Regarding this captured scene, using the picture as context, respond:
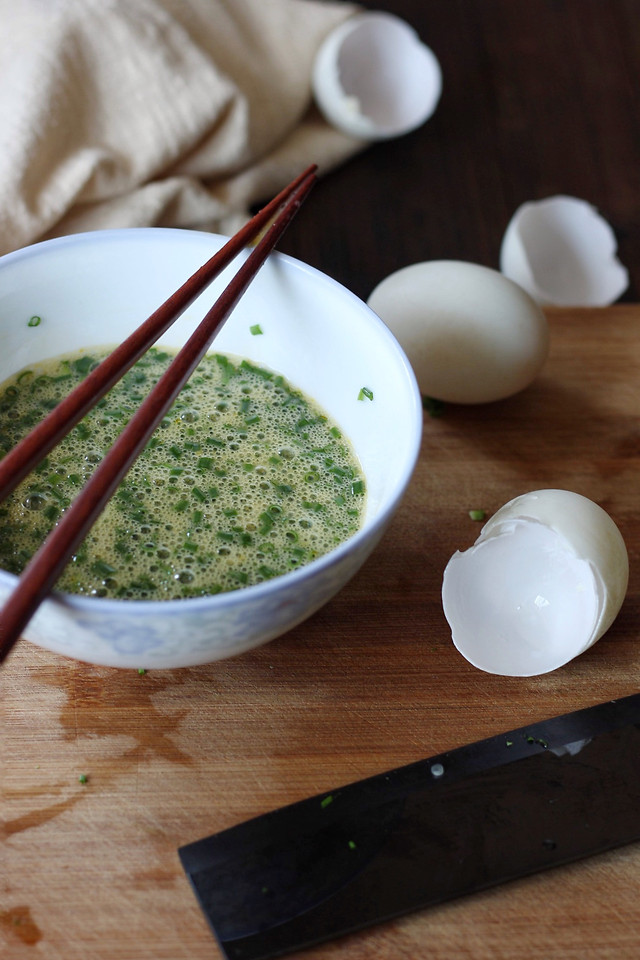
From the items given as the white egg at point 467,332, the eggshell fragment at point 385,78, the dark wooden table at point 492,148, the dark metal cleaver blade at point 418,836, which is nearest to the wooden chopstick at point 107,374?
the white egg at point 467,332

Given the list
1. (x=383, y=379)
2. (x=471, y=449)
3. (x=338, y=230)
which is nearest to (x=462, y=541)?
(x=471, y=449)

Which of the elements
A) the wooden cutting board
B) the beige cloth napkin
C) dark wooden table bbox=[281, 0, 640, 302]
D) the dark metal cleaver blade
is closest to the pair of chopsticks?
the wooden cutting board

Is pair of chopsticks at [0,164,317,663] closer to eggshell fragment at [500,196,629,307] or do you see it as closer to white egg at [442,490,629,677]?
white egg at [442,490,629,677]

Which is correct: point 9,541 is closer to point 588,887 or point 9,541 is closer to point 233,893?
point 233,893

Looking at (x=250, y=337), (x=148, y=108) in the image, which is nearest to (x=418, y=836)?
(x=250, y=337)

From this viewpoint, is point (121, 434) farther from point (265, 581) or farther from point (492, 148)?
point (492, 148)

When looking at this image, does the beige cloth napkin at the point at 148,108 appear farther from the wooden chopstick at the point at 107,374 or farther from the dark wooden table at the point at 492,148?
the wooden chopstick at the point at 107,374
